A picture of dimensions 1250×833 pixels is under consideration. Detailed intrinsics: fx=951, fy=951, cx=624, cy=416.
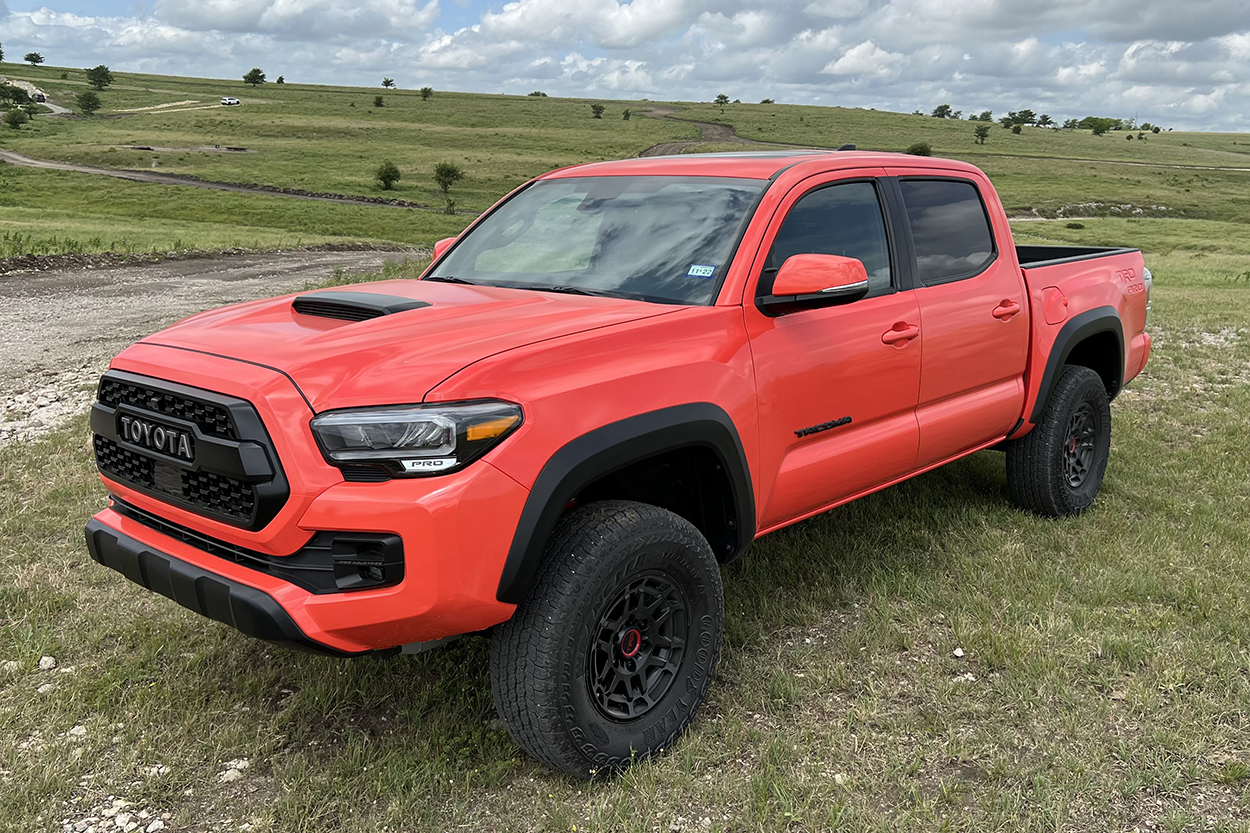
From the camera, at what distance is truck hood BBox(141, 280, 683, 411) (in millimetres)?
2588

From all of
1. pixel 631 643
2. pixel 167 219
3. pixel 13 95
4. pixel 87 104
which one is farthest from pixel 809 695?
pixel 13 95

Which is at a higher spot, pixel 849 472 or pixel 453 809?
pixel 849 472

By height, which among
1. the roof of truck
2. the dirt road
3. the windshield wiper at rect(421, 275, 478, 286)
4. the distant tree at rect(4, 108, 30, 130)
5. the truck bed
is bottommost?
the dirt road

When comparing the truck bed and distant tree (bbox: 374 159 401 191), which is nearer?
the truck bed

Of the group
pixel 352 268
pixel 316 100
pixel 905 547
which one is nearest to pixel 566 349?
pixel 905 547

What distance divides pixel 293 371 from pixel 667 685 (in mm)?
1558

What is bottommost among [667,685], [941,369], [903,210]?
[667,685]

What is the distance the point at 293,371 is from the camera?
262cm

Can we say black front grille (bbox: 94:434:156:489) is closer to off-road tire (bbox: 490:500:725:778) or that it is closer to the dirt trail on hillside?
off-road tire (bbox: 490:500:725:778)

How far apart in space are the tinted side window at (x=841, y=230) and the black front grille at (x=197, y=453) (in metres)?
1.92

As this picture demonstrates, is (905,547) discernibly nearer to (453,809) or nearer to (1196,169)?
(453,809)

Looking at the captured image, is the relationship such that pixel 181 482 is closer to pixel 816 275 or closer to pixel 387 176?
pixel 816 275

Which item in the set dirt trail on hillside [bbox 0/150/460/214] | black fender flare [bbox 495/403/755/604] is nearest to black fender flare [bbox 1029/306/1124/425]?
black fender flare [bbox 495/403/755/604]

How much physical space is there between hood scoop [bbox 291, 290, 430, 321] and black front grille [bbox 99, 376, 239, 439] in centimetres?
61
